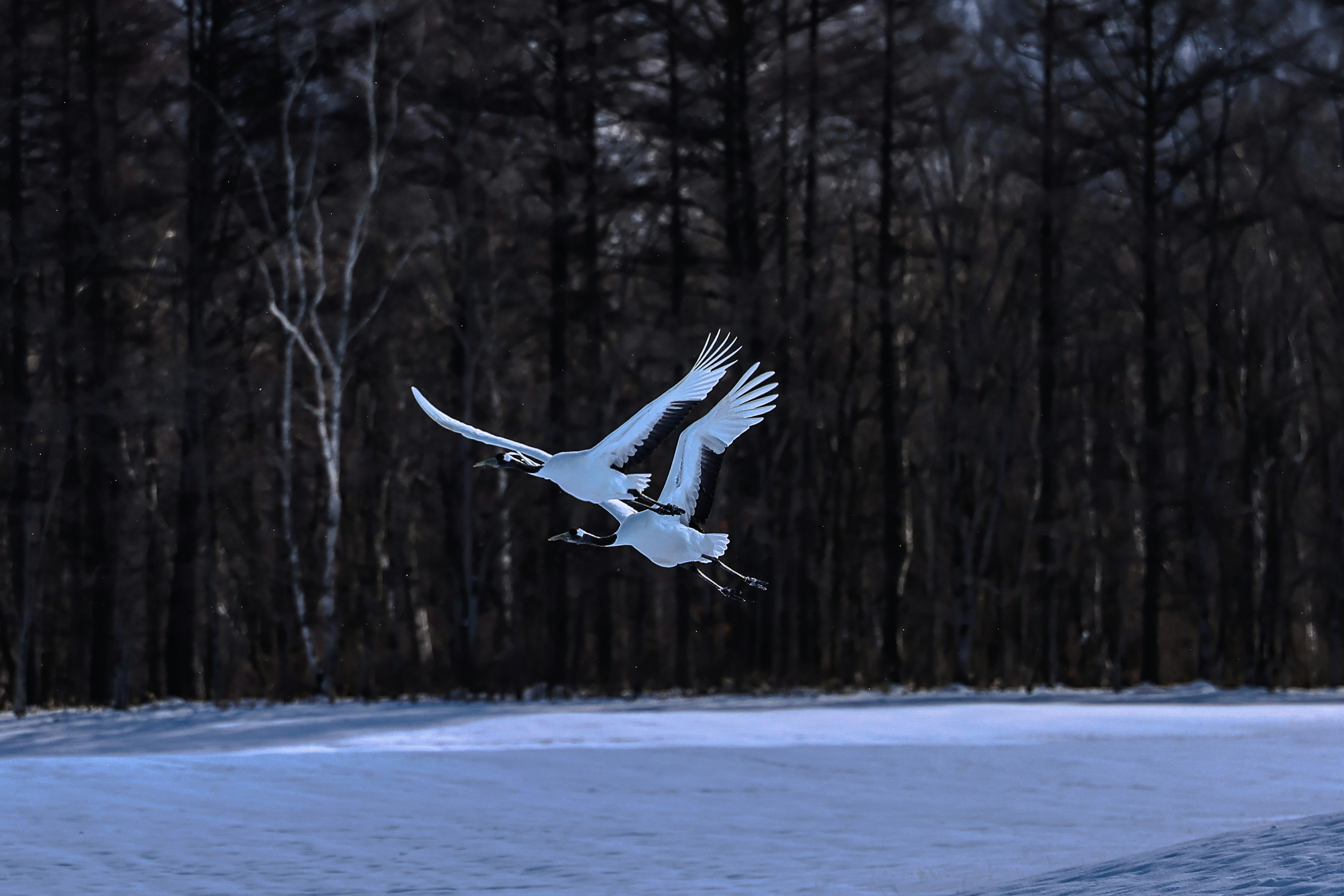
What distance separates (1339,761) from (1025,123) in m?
12.1

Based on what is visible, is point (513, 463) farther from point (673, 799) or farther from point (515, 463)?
point (673, 799)

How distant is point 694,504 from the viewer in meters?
6.25

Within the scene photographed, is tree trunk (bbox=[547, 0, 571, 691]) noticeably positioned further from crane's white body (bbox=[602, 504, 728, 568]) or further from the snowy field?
crane's white body (bbox=[602, 504, 728, 568])


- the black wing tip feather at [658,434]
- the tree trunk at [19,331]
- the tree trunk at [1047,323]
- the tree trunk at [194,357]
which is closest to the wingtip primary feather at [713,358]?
the black wing tip feather at [658,434]

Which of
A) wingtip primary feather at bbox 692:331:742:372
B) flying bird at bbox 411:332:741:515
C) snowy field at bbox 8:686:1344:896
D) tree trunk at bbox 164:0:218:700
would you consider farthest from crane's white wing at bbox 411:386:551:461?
tree trunk at bbox 164:0:218:700

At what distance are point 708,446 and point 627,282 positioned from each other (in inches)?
847

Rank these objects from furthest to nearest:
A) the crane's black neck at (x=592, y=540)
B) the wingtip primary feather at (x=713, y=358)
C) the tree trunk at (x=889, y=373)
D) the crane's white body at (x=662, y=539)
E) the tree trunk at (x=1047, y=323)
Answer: the tree trunk at (x=1047, y=323)
the tree trunk at (x=889, y=373)
the wingtip primary feather at (x=713, y=358)
the crane's black neck at (x=592, y=540)
the crane's white body at (x=662, y=539)

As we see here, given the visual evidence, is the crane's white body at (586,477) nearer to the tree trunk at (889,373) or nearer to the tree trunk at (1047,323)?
the tree trunk at (889,373)

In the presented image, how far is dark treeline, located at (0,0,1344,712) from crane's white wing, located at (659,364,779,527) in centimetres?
1514

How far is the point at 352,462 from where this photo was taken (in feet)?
97.2

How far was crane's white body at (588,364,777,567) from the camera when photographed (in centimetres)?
563

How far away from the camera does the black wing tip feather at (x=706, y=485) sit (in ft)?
20.4

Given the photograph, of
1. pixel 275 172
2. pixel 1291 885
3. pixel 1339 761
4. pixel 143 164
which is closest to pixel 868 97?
pixel 275 172

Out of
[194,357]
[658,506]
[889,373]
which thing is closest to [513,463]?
[658,506]
